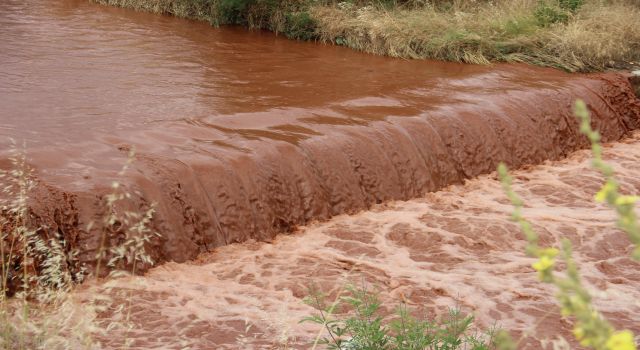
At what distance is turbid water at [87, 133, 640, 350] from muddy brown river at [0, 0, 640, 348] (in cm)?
6

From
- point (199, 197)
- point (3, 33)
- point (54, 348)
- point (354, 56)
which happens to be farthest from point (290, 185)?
point (3, 33)

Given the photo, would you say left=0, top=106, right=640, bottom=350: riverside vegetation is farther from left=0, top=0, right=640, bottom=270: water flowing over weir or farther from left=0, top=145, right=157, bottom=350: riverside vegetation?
left=0, top=0, right=640, bottom=270: water flowing over weir

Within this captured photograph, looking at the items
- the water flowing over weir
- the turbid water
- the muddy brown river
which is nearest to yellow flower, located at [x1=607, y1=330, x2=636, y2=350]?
the turbid water

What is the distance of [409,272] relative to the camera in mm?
6004

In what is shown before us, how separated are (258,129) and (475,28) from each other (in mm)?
6057

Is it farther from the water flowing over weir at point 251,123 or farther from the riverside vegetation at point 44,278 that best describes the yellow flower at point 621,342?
the water flowing over weir at point 251,123


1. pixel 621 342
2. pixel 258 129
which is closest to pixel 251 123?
pixel 258 129

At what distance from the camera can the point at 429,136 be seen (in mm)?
8383

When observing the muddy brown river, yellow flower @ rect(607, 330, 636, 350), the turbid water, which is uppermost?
yellow flower @ rect(607, 330, 636, 350)

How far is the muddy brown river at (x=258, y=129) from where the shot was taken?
6156 millimetres

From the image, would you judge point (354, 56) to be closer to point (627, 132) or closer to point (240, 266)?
point (627, 132)

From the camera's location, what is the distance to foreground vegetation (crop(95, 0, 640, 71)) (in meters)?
11.8

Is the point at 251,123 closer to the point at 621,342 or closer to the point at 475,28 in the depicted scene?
the point at 475,28

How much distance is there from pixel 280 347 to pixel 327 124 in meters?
3.87
